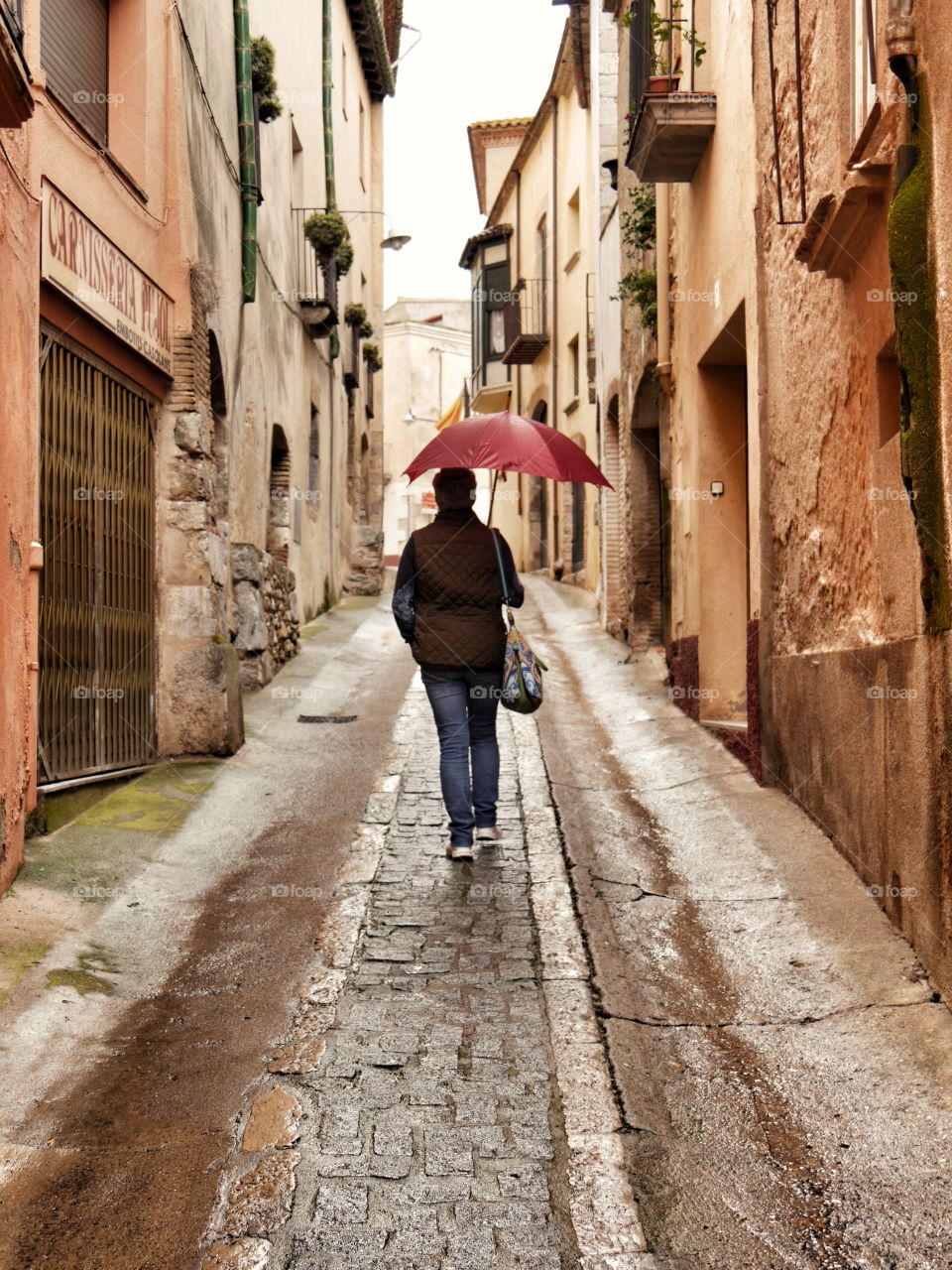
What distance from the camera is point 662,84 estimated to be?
10.0 m

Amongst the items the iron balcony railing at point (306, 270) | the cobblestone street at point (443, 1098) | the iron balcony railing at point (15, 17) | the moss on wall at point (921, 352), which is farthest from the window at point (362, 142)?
the moss on wall at point (921, 352)

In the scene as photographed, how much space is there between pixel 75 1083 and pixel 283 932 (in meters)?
1.54

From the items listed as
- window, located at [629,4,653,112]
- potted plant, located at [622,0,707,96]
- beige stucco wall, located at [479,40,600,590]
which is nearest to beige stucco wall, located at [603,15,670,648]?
window, located at [629,4,653,112]

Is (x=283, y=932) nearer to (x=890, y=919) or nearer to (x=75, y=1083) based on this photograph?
(x=75, y=1083)

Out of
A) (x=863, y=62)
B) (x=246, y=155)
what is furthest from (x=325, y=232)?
(x=863, y=62)

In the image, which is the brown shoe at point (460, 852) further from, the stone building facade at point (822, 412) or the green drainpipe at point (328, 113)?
the green drainpipe at point (328, 113)

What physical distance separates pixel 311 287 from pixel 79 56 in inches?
345

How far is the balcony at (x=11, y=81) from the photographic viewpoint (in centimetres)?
474

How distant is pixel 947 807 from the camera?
169 inches

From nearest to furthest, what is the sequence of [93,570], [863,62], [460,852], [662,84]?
[863,62] < [460,852] < [93,570] < [662,84]

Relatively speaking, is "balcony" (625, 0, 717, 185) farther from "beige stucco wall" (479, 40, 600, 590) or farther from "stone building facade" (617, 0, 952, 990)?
"beige stucco wall" (479, 40, 600, 590)

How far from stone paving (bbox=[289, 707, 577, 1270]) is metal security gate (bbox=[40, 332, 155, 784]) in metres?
2.27

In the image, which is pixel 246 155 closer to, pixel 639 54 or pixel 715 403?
pixel 639 54

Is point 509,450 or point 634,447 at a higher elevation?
point 634,447
